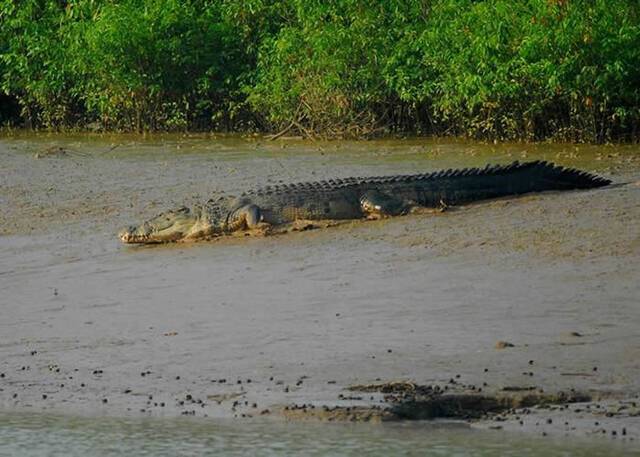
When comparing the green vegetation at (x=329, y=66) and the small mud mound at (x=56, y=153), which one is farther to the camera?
the small mud mound at (x=56, y=153)

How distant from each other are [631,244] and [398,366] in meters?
2.94

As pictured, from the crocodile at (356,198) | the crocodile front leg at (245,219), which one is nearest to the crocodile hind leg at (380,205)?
the crocodile at (356,198)

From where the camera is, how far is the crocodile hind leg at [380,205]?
37.6ft

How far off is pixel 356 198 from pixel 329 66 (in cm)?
721

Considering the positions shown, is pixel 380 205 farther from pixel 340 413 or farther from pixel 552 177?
pixel 340 413

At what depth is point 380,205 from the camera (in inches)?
452

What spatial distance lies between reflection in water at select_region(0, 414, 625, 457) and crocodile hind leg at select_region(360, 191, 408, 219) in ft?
17.5

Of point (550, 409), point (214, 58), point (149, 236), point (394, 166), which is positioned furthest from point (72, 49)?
point (550, 409)

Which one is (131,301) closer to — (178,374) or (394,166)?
(178,374)

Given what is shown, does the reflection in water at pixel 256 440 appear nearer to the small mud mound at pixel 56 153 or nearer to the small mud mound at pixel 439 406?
the small mud mound at pixel 439 406

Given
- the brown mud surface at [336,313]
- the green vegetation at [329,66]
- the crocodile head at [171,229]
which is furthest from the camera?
the green vegetation at [329,66]

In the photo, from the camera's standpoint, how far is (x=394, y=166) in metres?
15.1

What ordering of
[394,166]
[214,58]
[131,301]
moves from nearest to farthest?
[131,301] → [394,166] → [214,58]

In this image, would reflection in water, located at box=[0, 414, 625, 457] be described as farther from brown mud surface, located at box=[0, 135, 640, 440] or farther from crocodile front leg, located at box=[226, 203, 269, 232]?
crocodile front leg, located at box=[226, 203, 269, 232]
